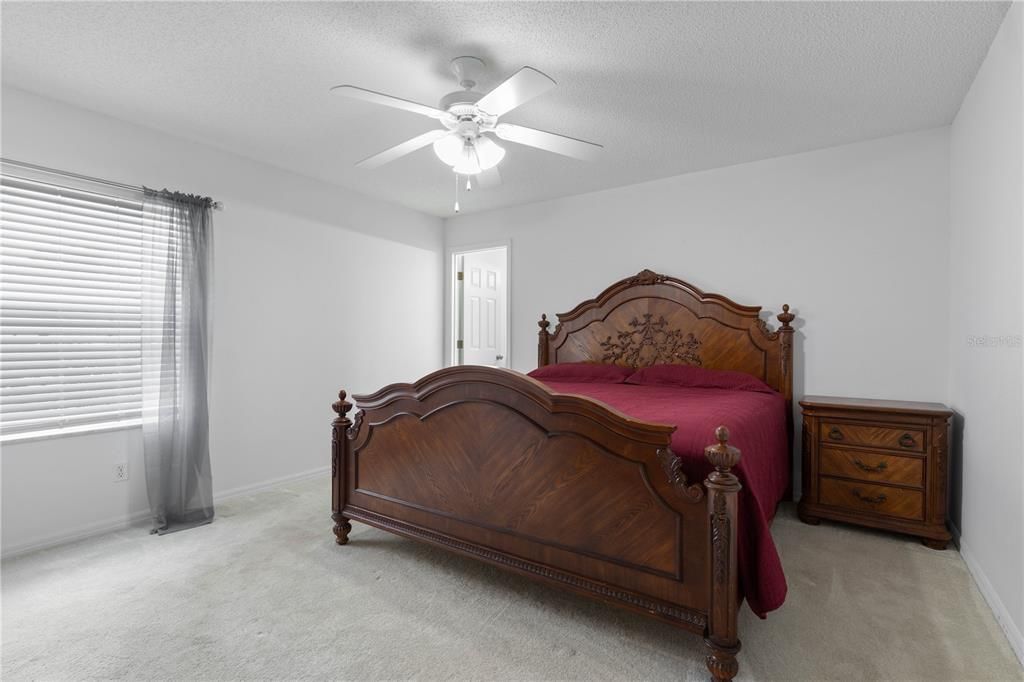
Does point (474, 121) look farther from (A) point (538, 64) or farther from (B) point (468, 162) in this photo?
(A) point (538, 64)

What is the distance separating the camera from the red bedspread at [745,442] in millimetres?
1688

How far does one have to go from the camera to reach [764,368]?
11.5ft

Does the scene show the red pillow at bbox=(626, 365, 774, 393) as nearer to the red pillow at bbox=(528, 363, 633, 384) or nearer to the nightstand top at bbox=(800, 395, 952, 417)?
the red pillow at bbox=(528, 363, 633, 384)

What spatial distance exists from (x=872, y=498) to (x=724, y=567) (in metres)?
1.83

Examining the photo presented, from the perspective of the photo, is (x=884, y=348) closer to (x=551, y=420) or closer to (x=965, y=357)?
(x=965, y=357)

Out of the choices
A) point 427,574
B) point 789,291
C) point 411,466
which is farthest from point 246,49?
point 789,291

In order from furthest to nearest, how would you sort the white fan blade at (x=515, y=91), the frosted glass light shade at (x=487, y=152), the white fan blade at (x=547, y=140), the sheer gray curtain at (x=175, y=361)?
the sheer gray curtain at (x=175, y=361) → the frosted glass light shade at (x=487, y=152) → the white fan blade at (x=547, y=140) → the white fan blade at (x=515, y=91)

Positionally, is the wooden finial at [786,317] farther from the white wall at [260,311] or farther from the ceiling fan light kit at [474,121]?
the white wall at [260,311]

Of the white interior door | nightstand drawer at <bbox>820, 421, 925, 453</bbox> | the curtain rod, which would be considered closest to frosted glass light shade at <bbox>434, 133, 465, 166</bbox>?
the curtain rod

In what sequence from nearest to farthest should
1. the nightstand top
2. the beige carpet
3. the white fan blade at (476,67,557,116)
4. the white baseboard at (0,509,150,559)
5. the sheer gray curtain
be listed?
the beige carpet, the white fan blade at (476,67,557,116), the white baseboard at (0,509,150,559), the nightstand top, the sheer gray curtain

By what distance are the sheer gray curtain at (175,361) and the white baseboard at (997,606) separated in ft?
12.5

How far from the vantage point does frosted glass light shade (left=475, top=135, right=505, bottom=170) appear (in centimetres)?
244

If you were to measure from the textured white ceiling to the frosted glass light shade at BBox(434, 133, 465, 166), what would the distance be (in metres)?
0.33

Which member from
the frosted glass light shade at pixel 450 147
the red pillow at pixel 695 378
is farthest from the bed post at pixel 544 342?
the frosted glass light shade at pixel 450 147
